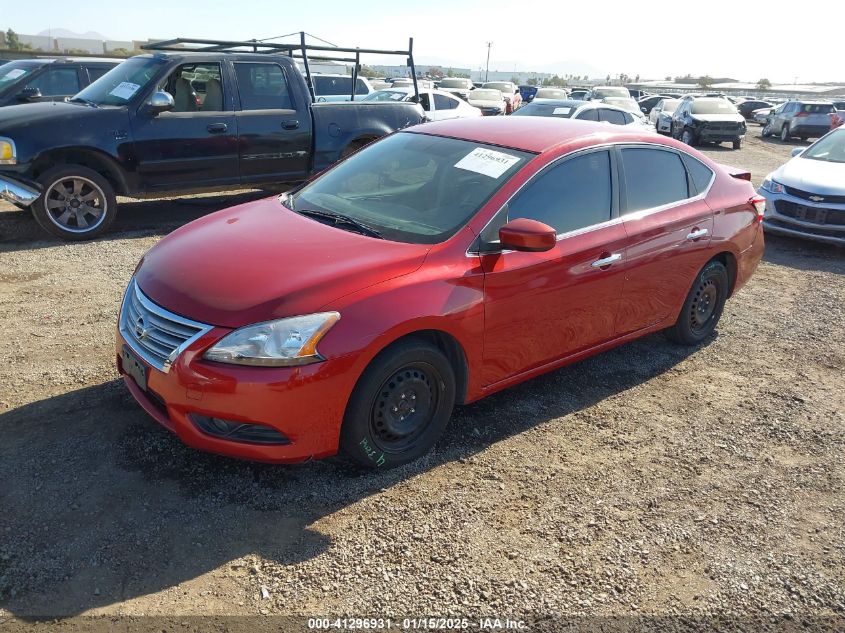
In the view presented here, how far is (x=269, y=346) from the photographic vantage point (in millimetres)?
2963

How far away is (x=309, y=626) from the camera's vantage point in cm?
255

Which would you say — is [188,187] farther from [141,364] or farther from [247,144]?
[141,364]

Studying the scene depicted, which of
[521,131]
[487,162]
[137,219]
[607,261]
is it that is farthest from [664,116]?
[487,162]

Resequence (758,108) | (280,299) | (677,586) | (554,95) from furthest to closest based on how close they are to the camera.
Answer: (758,108)
(554,95)
(280,299)
(677,586)

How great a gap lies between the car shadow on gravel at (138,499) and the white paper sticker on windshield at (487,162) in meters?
1.45

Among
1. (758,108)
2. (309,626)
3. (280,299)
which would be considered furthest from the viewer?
(758,108)

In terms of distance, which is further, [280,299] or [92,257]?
[92,257]

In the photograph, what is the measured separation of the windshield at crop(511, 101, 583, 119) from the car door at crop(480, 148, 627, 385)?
9.47 meters

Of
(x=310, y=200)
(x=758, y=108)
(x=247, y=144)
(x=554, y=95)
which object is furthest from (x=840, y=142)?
(x=758, y=108)

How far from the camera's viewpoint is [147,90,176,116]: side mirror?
24.5 ft

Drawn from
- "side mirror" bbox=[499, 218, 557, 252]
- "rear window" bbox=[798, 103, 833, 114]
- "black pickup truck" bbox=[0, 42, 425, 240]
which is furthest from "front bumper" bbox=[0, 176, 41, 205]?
"rear window" bbox=[798, 103, 833, 114]

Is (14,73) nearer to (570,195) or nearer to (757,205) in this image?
(570,195)

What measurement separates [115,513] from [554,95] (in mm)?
24531

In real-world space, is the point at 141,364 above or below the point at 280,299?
below
